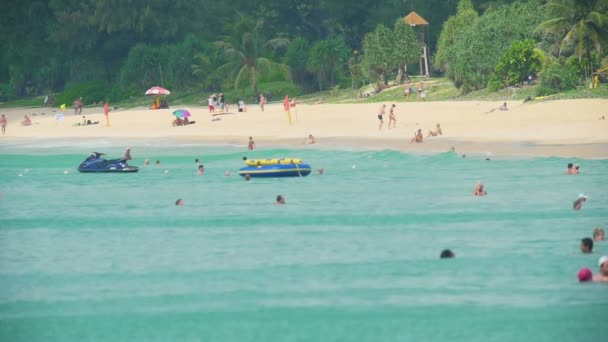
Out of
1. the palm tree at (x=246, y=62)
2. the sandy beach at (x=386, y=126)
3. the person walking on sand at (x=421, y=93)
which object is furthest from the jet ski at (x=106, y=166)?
the palm tree at (x=246, y=62)

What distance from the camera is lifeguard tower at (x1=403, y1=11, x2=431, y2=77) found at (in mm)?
77688

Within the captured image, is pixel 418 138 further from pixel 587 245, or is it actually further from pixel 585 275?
pixel 585 275

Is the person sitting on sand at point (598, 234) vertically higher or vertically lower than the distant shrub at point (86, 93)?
lower

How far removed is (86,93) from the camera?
314ft

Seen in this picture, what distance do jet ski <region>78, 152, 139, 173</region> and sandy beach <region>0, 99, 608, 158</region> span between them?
9837mm

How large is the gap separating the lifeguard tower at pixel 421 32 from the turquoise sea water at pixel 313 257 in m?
32.6

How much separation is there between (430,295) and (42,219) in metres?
16.3

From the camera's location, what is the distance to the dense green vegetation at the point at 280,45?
63562 mm

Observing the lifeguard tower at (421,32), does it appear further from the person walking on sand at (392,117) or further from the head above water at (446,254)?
the head above water at (446,254)

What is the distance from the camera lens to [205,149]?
5706cm

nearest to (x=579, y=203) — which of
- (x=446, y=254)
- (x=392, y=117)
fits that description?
(x=446, y=254)

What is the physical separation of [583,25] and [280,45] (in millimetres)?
32377

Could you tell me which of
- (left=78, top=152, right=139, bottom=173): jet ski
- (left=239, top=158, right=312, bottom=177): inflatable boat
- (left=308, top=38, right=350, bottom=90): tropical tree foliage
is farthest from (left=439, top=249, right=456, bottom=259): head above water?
(left=308, top=38, right=350, bottom=90): tropical tree foliage

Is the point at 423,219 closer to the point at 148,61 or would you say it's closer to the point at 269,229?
the point at 269,229
